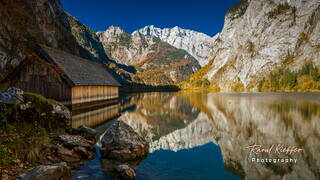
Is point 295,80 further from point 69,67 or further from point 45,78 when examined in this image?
point 45,78

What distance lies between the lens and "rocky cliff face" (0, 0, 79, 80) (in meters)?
35.3

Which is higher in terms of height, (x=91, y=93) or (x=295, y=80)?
(x=295, y=80)

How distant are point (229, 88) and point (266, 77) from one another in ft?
116

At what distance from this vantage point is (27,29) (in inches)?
1736

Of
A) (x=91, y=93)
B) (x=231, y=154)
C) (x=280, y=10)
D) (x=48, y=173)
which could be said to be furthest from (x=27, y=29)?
(x=280, y=10)

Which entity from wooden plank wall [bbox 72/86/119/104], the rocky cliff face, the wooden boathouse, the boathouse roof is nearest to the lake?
the wooden boathouse

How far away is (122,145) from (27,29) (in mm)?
43204

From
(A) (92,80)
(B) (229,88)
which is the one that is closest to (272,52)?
(B) (229,88)

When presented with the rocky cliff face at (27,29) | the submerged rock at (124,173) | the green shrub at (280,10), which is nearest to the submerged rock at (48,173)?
the submerged rock at (124,173)

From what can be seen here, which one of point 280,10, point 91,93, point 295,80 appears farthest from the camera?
point 280,10

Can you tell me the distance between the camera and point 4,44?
34.5 metres

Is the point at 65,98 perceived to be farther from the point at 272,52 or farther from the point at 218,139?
the point at 272,52

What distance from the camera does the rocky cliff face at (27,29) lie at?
3531 cm

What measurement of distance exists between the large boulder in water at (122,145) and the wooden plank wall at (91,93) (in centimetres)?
2277
